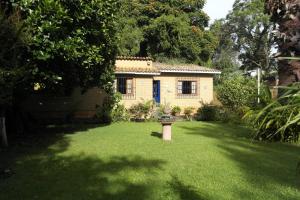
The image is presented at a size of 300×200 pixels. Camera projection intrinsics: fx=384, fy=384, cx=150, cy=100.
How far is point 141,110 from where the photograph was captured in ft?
77.3

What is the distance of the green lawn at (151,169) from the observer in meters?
7.34

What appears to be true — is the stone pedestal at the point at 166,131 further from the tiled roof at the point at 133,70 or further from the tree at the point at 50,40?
the tiled roof at the point at 133,70

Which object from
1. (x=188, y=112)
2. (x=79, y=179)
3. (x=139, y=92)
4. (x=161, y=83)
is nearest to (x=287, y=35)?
(x=79, y=179)

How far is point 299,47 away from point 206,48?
2352cm

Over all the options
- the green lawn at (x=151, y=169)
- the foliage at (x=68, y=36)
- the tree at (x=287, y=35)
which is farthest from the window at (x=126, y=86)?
the tree at (x=287, y=35)

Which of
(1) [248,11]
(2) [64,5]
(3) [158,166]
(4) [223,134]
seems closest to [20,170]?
(3) [158,166]

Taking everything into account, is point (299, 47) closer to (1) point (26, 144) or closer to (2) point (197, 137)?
(2) point (197, 137)

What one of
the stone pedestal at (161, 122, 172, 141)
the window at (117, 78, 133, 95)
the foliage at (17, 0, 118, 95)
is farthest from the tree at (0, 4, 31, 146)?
the window at (117, 78, 133, 95)

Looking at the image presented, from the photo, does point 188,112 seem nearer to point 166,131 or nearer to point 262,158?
point 166,131

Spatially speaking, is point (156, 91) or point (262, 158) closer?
point (262, 158)

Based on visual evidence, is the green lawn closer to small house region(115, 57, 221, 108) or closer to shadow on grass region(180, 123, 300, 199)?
shadow on grass region(180, 123, 300, 199)

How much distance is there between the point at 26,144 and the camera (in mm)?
14156

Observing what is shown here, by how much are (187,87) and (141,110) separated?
494cm

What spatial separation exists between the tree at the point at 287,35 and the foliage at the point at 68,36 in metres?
6.15
